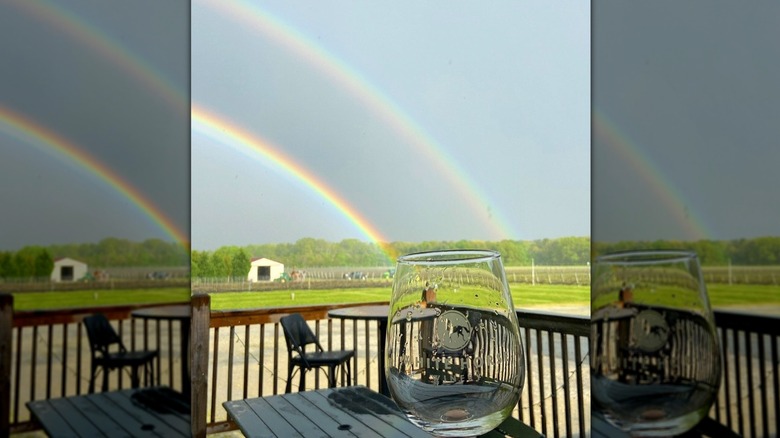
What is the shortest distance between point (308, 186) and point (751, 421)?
380 inches

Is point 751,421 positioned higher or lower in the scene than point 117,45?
lower

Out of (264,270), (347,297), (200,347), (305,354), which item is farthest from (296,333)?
(347,297)

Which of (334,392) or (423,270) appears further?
(334,392)

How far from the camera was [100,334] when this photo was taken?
162 mm

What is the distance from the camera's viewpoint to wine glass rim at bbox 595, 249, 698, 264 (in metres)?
0.17

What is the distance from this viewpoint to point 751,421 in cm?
16

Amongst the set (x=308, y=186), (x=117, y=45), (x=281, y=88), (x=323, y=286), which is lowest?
(x=323, y=286)

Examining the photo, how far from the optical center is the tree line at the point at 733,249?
0.50ft

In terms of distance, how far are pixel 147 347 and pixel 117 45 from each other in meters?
0.10

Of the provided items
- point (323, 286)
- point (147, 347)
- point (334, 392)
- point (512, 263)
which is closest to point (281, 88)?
point (323, 286)

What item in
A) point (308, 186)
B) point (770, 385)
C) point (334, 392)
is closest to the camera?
point (770, 385)

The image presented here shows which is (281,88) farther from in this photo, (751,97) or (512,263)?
(751,97)

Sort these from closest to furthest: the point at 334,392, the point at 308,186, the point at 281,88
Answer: the point at 334,392, the point at 281,88, the point at 308,186

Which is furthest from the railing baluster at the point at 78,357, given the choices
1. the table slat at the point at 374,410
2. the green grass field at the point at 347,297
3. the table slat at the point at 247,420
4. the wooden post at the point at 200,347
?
the green grass field at the point at 347,297
